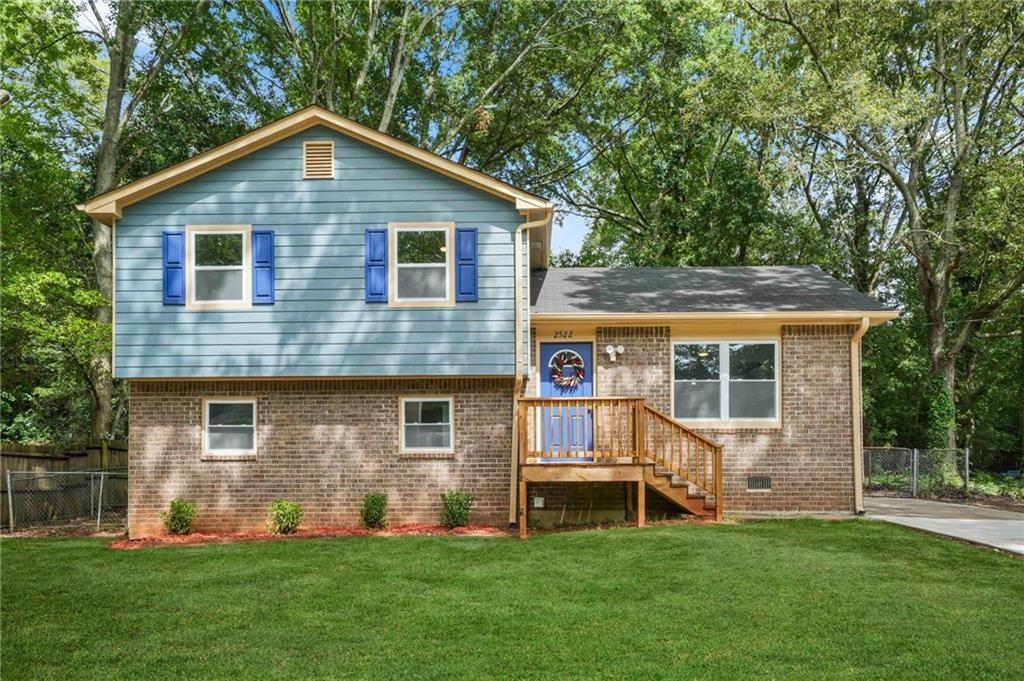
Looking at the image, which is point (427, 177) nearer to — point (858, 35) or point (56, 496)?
point (56, 496)

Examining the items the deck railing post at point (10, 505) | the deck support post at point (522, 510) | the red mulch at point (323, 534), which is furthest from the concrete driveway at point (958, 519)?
the deck railing post at point (10, 505)

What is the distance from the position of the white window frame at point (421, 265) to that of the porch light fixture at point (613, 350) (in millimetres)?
2901

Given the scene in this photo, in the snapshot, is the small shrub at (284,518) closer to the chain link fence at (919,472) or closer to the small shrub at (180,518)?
the small shrub at (180,518)

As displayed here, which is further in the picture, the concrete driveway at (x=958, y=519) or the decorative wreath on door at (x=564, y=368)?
the decorative wreath on door at (x=564, y=368)

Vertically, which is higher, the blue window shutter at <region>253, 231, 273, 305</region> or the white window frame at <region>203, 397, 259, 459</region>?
the blue window shutter at <region>253, 231, 273, 305</region>

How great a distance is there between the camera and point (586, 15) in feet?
84.1

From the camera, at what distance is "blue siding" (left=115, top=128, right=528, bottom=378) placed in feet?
44.1

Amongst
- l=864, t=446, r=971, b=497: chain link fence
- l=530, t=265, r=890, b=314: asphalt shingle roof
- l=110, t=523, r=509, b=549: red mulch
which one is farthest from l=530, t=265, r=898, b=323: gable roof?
l=864, t=446, r=971, b=497: chain link fence

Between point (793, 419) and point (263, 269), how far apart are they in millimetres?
8947

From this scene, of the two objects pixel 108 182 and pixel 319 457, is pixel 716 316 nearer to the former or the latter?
pixel 319 457

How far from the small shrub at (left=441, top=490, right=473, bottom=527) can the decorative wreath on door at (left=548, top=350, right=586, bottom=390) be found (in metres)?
2.54

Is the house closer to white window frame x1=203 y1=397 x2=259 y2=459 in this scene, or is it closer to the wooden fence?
white window frame x1=203 y1=397 x2=259 y2=459

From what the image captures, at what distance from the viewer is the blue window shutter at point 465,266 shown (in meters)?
13.5

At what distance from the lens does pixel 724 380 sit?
14.7 m
